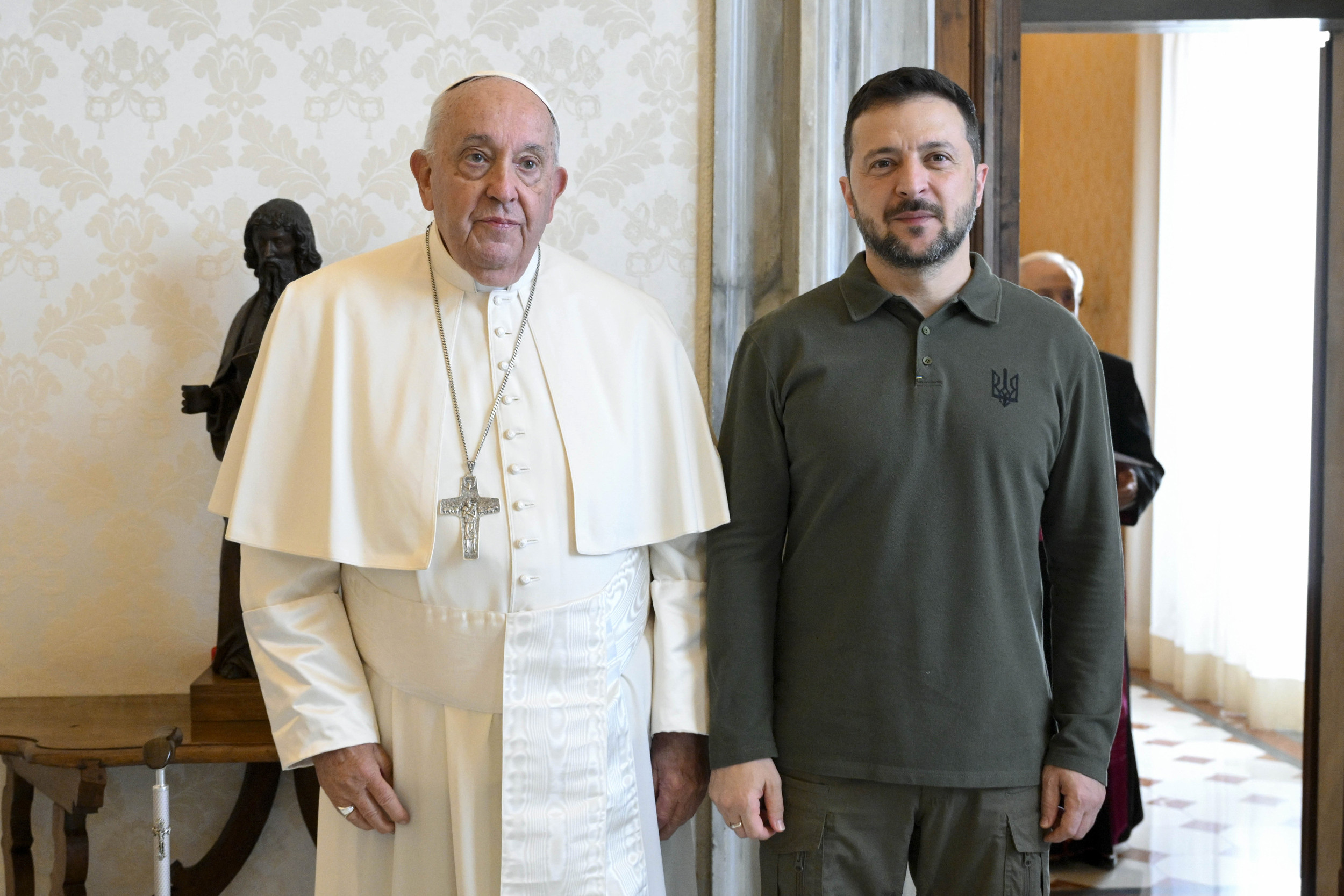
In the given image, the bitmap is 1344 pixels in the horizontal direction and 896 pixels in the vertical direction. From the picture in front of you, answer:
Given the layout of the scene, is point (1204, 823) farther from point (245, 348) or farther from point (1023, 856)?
point (245, 348)

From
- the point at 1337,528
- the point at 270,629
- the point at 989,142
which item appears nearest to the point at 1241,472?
the point at 1337,528

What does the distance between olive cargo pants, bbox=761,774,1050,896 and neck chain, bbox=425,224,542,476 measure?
73 cm

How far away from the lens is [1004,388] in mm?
1729

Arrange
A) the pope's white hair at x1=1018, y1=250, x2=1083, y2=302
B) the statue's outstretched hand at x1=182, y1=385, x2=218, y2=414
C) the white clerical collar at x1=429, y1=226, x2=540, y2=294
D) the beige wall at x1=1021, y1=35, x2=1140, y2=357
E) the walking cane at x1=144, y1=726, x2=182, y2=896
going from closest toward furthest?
the white clerical collar at x1=429, y1=226, x2=540, y2=294 → the walking cane at x1=144, y1=726, x2=182, y2=896 → the statue's outstretched hand at x1=182, y1=385, x2=218, y2=414 → the pope's white hair at x1=1018, y1=250, x2=1083, y2=302 → the beige wall at x1=1021, y1=35, x2=1140, y2=357

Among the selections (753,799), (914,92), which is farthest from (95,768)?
(914,92)

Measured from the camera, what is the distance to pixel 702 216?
267 centimetres

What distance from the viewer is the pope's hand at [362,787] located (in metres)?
1.82

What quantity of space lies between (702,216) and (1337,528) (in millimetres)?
1748

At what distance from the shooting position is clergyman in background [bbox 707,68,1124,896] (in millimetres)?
1709

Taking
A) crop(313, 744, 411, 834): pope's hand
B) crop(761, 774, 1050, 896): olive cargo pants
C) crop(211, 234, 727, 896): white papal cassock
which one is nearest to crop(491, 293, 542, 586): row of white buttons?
crop(211, 234, 727, 896): white papal cassock

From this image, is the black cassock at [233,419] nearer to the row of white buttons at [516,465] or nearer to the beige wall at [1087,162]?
the row of white buttons at [516,465]

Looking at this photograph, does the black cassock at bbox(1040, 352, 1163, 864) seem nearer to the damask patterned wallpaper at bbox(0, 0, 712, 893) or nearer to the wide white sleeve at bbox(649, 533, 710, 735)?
the damask patterned wallpaper at bbox(0, 0, 712, 893)

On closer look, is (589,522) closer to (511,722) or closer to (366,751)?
(511,722)

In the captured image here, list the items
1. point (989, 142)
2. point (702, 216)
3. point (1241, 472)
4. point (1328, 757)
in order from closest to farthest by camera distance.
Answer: point (989, 142) < point (702, 216) < point (1328, 757) < point (1241, 472)
